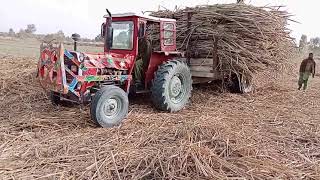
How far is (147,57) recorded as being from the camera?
301 inches

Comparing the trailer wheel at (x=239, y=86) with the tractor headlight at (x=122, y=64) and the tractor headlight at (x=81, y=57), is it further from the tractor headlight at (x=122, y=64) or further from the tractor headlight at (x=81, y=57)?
the tractor headlight at (x=81, y=57)

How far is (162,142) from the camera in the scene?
213 inches

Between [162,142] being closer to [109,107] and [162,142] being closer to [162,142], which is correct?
[162,142]

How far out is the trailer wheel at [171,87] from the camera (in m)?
7.29

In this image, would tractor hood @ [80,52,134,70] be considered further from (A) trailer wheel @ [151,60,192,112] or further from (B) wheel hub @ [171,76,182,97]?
(B) wheel hub @ [171,76,182,97]

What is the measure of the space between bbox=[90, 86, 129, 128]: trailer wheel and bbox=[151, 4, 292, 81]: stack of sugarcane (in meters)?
2.92

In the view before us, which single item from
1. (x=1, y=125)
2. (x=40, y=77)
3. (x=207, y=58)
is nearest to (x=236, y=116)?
(x=207, y=58)

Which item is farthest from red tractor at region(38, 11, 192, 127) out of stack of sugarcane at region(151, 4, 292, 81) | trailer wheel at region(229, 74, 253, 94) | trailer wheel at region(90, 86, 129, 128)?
trailer wheel at region(229, 74, 253, 94)

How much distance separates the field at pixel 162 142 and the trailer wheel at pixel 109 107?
7.2 inches

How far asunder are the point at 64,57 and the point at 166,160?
2.85 metres

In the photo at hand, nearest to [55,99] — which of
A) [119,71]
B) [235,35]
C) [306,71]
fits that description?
[119,71]

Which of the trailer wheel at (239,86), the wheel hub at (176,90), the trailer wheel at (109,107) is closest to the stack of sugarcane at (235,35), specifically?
the trailer wheel at (239,86)

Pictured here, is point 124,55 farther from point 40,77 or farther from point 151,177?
point 151,177

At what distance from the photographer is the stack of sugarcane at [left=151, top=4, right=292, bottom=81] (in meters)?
8.45
